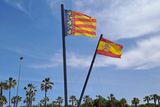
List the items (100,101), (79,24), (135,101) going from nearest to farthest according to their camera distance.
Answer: (79,24), (100,101), (135,101)

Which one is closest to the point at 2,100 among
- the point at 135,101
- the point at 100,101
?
the point at 100,101

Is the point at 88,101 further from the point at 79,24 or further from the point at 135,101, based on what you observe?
the point at 79,24

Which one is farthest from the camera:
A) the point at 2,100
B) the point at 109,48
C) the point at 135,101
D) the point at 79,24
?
the point at 135,101

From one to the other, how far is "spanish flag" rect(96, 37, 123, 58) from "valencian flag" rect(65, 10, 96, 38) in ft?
3.73

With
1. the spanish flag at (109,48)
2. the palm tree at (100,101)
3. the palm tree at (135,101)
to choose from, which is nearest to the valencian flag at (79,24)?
the spanish flag at (109,48)

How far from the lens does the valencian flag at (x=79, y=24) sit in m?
17.7

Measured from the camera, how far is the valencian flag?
17.7m

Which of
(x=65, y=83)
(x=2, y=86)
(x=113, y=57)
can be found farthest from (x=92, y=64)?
(x=2, y=86)

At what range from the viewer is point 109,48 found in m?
19.6

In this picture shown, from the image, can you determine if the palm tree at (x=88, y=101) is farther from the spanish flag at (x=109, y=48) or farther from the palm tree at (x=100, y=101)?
the spanish flag at (x=109, y=48)

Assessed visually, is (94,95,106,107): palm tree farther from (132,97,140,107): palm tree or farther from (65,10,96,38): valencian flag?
(65,10,96,38): valencian flag

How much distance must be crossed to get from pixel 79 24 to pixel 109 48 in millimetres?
2463

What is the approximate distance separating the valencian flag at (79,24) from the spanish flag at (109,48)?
1.14 metres

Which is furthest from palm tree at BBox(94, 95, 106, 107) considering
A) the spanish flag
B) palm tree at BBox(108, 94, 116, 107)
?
the spanish flag
